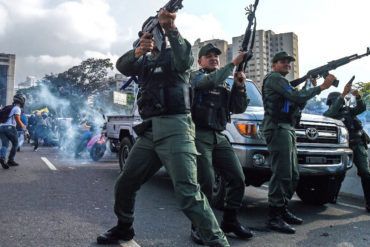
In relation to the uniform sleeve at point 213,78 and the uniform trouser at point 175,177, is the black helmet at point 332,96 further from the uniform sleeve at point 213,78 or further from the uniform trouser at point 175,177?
the uniform trouser at point 175,177

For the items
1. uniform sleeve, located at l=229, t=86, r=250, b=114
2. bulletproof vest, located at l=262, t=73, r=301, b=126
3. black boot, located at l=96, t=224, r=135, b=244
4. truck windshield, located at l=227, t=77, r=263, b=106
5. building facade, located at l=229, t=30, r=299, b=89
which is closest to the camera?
black boot, located at l=96, t=224, r=135, b=244

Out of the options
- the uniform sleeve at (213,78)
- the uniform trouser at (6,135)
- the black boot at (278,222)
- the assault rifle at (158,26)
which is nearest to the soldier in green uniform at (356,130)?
the black boot at (278,222)

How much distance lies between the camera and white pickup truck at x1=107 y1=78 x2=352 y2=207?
4254mm

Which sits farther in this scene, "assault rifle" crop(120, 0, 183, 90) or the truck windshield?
the truck windshield

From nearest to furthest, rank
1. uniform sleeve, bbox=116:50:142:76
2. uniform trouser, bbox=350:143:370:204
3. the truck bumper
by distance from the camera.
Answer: uniform sleeve, bbox=116:50:142:76 < the truck bumper < uniform trouser, bbox=350:143:370:204

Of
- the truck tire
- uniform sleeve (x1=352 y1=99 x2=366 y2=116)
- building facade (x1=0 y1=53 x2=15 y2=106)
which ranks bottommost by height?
the truck tire

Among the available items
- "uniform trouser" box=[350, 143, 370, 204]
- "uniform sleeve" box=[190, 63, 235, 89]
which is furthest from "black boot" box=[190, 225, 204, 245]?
"uniform trouser" box=[350, 143, 370, 204]

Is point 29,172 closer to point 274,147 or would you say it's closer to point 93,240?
point 93,240

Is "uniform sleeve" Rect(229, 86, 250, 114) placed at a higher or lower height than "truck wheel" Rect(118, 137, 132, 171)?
higher

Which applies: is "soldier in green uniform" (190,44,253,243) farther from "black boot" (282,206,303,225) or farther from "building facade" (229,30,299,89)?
"building facade" (229,30,299,89)

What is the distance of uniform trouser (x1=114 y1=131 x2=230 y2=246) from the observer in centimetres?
245

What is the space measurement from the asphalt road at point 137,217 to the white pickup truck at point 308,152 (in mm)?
373

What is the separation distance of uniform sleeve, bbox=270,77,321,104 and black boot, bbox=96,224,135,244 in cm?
224

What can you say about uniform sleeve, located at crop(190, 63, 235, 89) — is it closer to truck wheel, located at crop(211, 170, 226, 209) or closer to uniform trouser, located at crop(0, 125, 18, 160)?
truck wheel, located at crop(211, 170, 226, 209)
